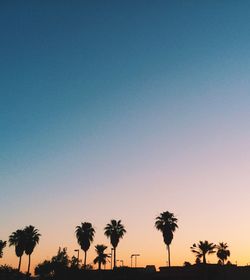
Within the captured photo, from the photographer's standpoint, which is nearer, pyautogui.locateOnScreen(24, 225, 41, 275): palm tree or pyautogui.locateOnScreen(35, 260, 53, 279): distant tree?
pyautogui.locateOnScreen(24, 225, 41, 275): palm tree

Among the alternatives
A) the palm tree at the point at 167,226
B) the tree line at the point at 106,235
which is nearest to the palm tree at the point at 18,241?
the tree line at the point at 106,235

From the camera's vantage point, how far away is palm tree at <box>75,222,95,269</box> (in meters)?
72.7

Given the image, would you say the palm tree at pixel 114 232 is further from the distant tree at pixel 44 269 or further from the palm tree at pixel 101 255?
the distant tree at pixel 44 269

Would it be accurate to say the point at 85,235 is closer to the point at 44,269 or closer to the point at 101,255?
the point at 101,255

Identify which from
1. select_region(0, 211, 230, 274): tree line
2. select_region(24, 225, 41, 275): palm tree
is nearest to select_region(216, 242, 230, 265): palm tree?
select_region(0, 211, 230, 274): tree line

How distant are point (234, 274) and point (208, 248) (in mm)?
12873

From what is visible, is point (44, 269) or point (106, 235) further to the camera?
point (44, 269)

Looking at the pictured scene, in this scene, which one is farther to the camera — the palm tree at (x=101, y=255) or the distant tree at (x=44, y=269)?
the distant tree at (x=44, y=269)

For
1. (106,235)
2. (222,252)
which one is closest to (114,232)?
(106,235)

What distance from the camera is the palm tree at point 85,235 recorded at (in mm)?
72688

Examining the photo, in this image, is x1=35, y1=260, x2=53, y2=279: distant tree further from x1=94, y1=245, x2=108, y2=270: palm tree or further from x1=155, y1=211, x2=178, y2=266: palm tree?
x1=155, y1=211, x2=178, y2=266: palm tree

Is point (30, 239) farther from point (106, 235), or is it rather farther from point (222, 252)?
point (222, 252)

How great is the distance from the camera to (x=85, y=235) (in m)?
72.9

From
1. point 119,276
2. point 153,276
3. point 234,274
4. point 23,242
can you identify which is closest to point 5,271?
point 23,242
